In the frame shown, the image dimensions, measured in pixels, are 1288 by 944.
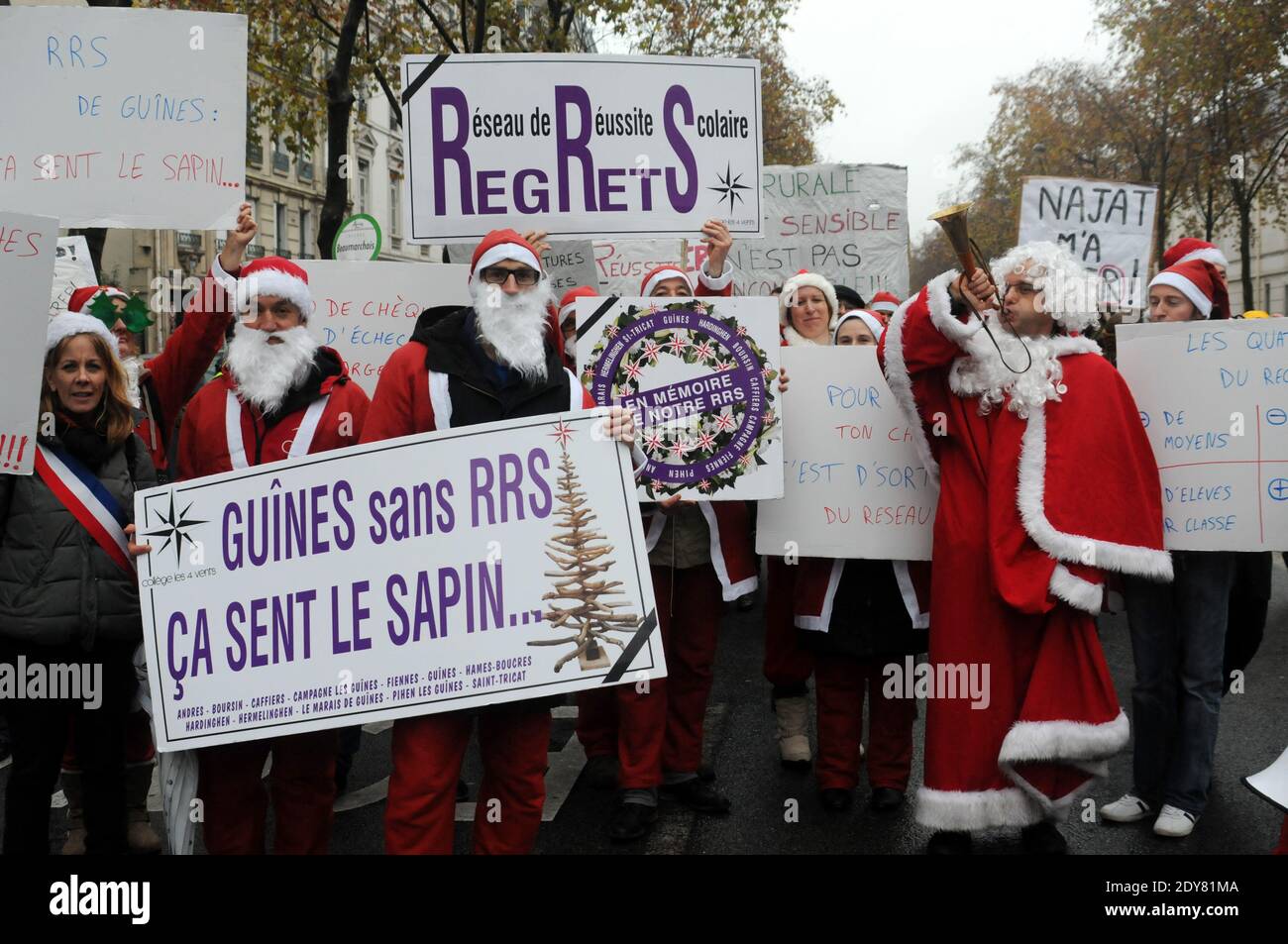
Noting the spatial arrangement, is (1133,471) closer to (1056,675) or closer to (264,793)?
(1056,675)

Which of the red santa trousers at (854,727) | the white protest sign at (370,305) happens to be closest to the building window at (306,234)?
the white protest sign at (370,305)

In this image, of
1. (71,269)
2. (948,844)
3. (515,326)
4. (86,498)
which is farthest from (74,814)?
(71,269)

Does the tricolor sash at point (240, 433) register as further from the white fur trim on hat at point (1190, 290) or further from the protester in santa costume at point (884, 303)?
the protester in santa costume at point (884, 303)

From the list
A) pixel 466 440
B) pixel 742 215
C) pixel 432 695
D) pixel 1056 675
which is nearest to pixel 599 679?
pixel 432 695

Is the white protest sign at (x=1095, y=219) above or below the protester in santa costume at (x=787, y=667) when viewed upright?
above

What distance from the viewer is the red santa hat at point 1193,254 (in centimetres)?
489

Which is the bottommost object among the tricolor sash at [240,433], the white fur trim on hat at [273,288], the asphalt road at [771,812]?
the asphalt road at [771,812]

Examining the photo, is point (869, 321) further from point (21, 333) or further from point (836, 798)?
point (21, 333)

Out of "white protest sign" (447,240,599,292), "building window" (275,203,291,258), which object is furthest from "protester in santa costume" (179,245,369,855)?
"building window" (275,203,291,258)

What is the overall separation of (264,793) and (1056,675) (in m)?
2.56

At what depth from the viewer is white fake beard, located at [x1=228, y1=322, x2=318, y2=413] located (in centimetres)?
377

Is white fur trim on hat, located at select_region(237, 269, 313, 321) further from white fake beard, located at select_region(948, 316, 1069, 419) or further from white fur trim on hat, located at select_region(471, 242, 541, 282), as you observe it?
white fake beard, located at select_region(948, 316, 1069, 419)

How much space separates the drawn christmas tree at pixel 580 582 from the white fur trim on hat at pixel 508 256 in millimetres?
692

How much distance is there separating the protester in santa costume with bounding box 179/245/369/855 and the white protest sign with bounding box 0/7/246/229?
2.06ft
